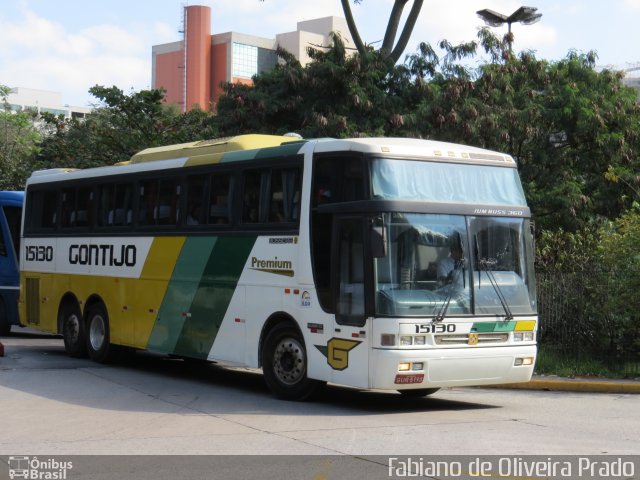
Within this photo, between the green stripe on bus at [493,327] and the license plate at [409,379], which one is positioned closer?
the license plate at [409,379]

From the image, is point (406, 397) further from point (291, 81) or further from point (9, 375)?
point (291, 81)

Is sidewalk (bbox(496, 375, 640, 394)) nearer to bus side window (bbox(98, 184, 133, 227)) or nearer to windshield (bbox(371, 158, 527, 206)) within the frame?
windshield (bbox(371, 158, 527, 206))

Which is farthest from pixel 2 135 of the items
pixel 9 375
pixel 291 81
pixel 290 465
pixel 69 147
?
pixel 290 465

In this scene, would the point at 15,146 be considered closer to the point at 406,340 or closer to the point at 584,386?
the point at 584,386

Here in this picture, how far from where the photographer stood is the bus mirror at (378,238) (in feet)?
39.5

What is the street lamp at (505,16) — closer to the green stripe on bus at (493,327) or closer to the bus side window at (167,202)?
the bus side window at (167,202)

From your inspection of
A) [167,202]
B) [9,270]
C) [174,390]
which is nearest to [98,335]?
[167,202]

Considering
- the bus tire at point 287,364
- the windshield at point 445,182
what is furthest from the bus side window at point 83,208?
the windshield at point 445,182

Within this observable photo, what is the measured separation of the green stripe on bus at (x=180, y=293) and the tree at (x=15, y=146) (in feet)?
71.6

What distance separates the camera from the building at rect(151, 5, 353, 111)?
110000mm

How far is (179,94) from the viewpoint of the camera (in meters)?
113

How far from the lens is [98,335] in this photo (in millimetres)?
18609

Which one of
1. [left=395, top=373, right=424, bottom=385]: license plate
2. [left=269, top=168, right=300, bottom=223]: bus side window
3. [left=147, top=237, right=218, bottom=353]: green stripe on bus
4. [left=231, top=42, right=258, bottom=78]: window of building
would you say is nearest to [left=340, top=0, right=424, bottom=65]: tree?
[left=147, top=237, right=218, bottom=353]: green stripe on bus

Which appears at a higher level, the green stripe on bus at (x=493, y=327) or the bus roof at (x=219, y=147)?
the bus roof at (x=219, y=147)
